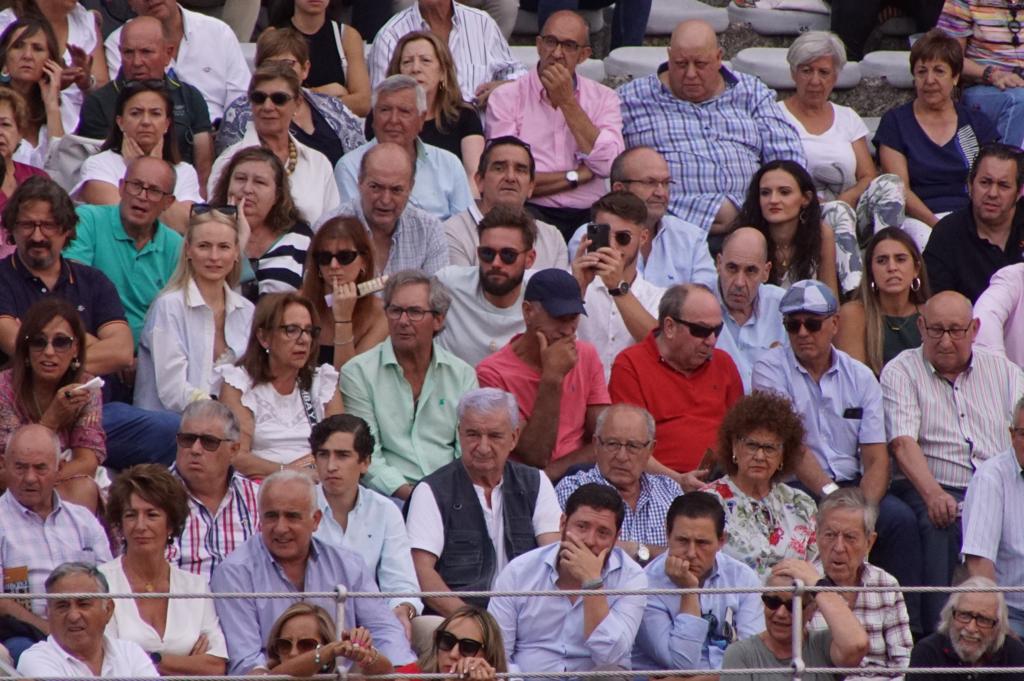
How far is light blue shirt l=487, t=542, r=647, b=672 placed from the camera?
571 cm

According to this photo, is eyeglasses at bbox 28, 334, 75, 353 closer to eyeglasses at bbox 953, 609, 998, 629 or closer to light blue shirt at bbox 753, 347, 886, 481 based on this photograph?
light blue shirt at bbox 753, 347, 886, 481

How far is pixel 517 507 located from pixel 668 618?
2.21 feet

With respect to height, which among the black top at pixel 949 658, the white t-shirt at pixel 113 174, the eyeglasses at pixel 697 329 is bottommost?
the black top at pixel 949 658

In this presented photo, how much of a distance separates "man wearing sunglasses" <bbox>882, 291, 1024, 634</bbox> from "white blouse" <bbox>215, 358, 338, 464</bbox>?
2056mm

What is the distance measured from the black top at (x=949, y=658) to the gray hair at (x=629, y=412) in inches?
46.5

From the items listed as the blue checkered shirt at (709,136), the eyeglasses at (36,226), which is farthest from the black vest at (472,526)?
the blue checkered shirt at (709,136)

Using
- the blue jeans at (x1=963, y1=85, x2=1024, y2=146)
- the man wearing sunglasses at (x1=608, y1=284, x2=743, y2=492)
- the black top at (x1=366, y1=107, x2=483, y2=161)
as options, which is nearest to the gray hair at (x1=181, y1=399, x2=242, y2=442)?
the man wearing sunglasses at (x1=608, y1=284, x2=743, y2=492)

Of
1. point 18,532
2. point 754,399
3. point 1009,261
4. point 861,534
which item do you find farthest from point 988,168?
point 18,532

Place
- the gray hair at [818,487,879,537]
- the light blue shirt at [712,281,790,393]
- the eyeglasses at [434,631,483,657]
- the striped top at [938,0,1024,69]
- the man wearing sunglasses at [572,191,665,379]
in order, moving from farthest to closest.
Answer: the striped top at [938,0,1024,69] < the light blue shirt at [712,281,790,393] < the man wearing sunglasses at [572,191,665,379] < the gray hair at [818,487,879,537] < the eyeglasses at [434,631,483,657]

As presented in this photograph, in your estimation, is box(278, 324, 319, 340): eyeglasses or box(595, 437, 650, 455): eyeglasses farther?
box(278, 324, 319, 340): eyeglasses

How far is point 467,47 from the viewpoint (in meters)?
8.74

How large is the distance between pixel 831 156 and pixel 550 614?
135 inches

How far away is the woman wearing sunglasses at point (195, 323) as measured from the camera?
6.67 metres

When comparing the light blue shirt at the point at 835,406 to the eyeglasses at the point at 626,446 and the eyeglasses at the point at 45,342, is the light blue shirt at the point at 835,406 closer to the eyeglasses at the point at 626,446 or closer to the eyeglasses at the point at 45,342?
the eyeglasses at the point at 626,446
